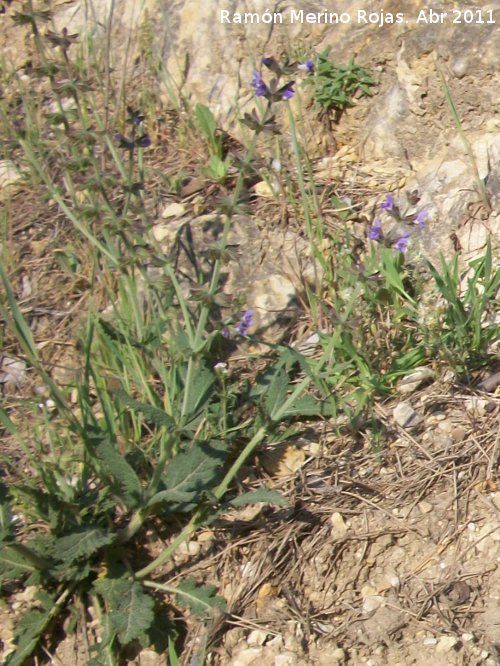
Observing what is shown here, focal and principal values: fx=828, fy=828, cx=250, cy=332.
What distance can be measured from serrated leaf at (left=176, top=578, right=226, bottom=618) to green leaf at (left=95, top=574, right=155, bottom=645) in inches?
3.2

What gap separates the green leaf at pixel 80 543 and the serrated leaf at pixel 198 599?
234 millimetres

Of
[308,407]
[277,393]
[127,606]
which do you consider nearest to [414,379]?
[308,407]

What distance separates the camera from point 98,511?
208cm

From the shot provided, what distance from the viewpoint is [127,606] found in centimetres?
192

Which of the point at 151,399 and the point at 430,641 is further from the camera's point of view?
the point at 151,399

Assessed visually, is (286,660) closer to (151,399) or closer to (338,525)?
(338,525)

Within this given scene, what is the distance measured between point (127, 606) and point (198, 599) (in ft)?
0.55

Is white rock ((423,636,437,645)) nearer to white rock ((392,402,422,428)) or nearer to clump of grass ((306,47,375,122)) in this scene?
white rock ((392,402,422,428))

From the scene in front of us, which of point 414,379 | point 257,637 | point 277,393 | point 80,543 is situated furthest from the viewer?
point 414,379

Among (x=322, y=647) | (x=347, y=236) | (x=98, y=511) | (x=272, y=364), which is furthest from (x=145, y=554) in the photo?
(x=347, y=236)

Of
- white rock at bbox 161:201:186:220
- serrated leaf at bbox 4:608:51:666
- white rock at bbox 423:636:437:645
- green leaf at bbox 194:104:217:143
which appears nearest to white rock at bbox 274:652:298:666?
white rock at bbox 423:636:437:645

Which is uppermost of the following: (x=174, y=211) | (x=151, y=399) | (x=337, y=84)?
(x=337, y=84)

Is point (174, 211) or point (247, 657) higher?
point (174, 211)

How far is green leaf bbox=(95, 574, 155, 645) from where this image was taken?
1869 millimetres
